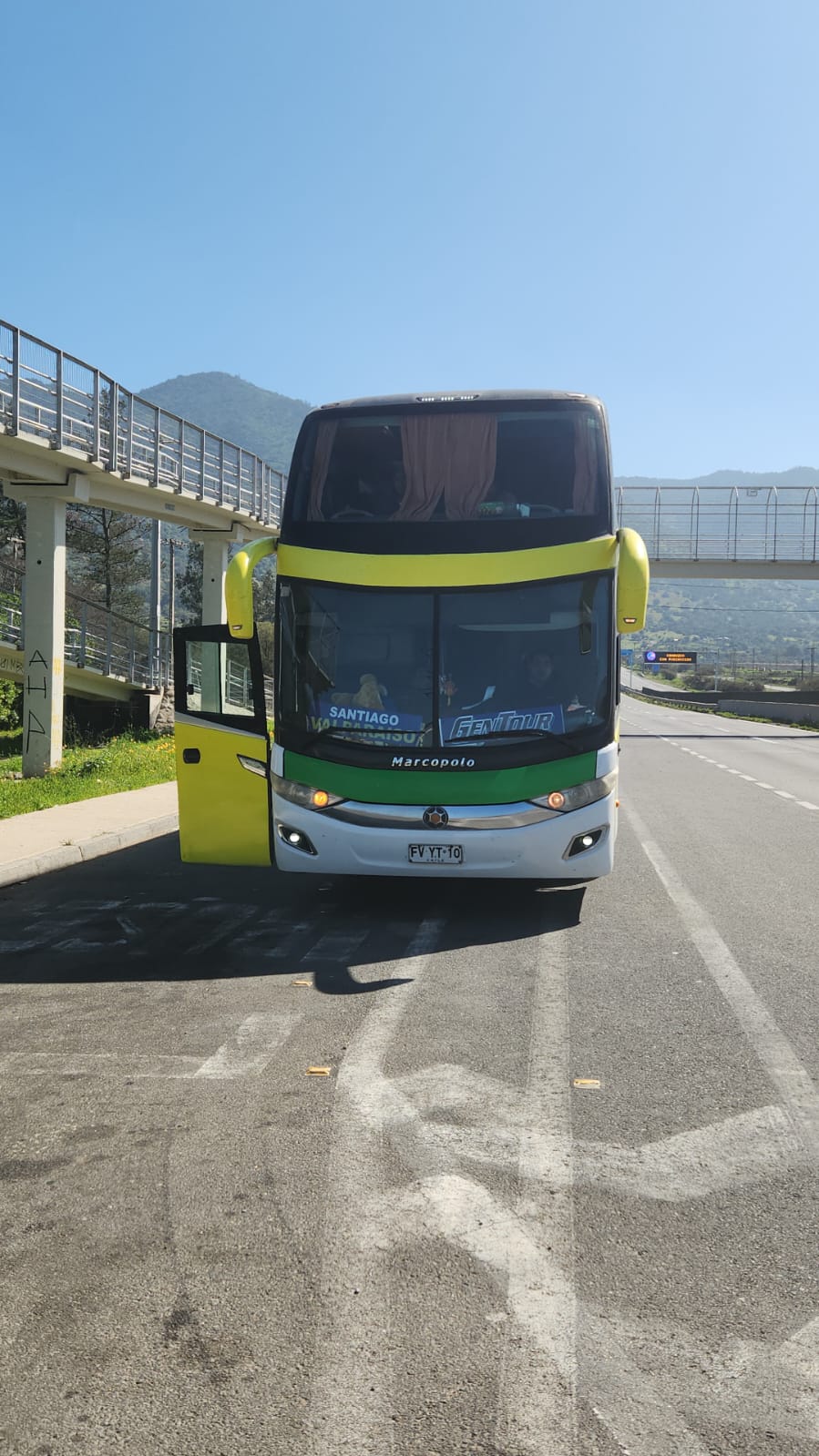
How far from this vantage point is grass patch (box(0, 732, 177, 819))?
18.6 metres

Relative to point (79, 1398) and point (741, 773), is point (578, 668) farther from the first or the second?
point (741, 773)

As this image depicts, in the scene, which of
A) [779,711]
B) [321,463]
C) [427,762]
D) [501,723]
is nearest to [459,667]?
[501,723]

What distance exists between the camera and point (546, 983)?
738cm

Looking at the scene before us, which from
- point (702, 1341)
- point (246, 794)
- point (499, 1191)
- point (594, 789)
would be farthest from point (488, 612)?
point (702, 1341)

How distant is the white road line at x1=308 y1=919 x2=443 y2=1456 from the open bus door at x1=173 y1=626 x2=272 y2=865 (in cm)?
439

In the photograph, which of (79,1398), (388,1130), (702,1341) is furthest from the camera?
(388,1130)

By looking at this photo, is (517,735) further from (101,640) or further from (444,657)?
(101,640)

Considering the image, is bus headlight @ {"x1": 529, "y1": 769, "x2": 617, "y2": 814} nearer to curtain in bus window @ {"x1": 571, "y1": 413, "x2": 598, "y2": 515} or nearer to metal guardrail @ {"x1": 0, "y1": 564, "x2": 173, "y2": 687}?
curtain in bus window @ {"x1": 571, "y1": 413, "x2": 598, "y2": 515}

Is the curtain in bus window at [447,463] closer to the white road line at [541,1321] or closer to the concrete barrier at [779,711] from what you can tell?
the white road line at [541,1321]

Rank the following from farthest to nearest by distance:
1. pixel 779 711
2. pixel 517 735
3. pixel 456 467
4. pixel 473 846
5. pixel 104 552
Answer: pixel 779 711
pixel 104 552
pixel 456 467
pixel 517 735
pixel 473 846

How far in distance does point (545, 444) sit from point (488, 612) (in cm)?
151

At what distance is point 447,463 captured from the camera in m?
9.86

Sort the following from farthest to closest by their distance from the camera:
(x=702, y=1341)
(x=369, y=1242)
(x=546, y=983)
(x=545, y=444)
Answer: (x=545, y=444) < (x=546, y=983) < (x=369, y=1242) < (x=702, y=1341)

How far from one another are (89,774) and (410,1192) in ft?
64.8
